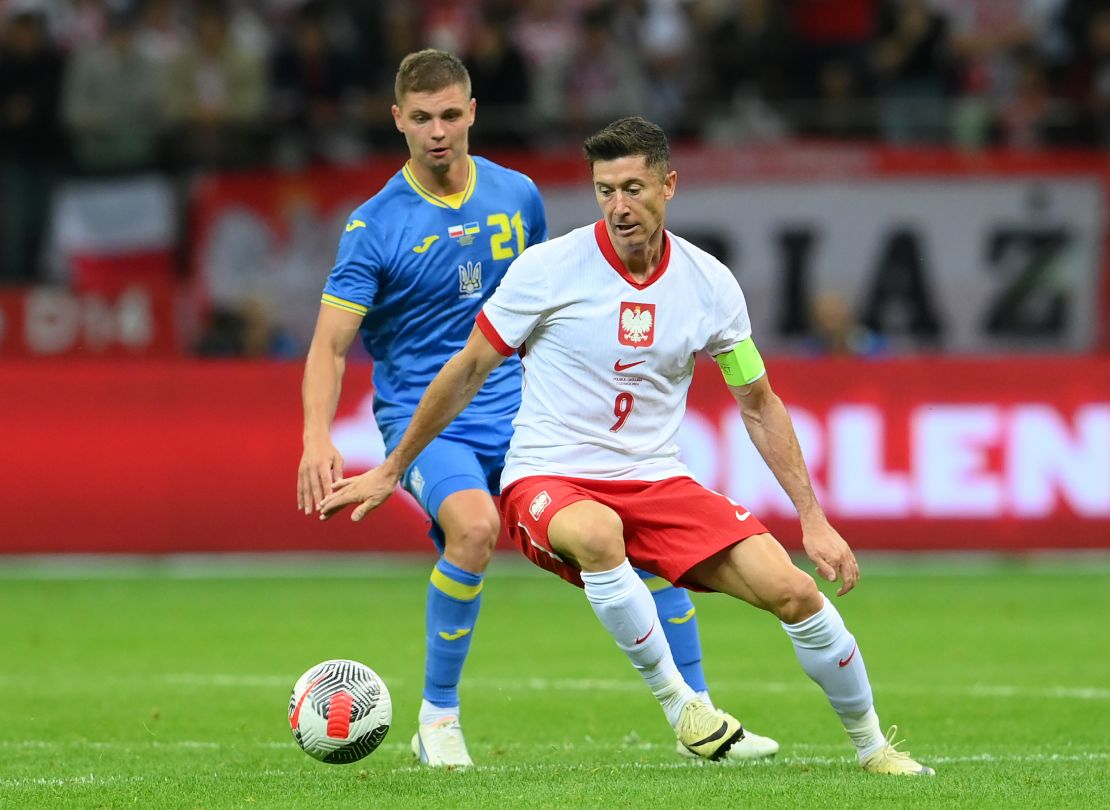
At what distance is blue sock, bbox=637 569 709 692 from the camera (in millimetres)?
7777

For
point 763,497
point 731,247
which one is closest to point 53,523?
point 763,497

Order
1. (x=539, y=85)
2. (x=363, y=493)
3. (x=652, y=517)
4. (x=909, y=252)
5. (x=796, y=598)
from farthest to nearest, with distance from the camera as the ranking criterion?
(x=539, y=85)
(x=909, y=252)
(x=652, y=517)
(x=363, y=493)
(x=796, y=598)

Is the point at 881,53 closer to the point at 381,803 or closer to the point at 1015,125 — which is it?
the point at 1015,125

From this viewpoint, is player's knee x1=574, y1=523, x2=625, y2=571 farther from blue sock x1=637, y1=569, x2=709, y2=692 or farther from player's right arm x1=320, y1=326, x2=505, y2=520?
blue sock x1=637, y1=569, x2=709, y2=692

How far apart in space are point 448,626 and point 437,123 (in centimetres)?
202

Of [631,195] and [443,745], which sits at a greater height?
[631,195]

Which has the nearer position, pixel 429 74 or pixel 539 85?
pixel 429 74

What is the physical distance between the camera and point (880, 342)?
15.9 meters

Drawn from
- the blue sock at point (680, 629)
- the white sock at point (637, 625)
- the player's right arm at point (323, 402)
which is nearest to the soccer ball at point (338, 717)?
the player's right arm at point (323, 402)

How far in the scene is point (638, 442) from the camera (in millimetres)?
6941

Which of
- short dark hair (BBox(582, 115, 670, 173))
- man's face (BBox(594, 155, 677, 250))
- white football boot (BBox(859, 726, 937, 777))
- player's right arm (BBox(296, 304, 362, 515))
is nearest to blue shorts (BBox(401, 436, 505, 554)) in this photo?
player's right arm (BBox(296, 304, 362, 515))

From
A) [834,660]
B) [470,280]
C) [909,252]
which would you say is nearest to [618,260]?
[470,280]

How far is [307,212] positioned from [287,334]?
3.79 feet

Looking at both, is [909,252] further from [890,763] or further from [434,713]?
[890,763]
